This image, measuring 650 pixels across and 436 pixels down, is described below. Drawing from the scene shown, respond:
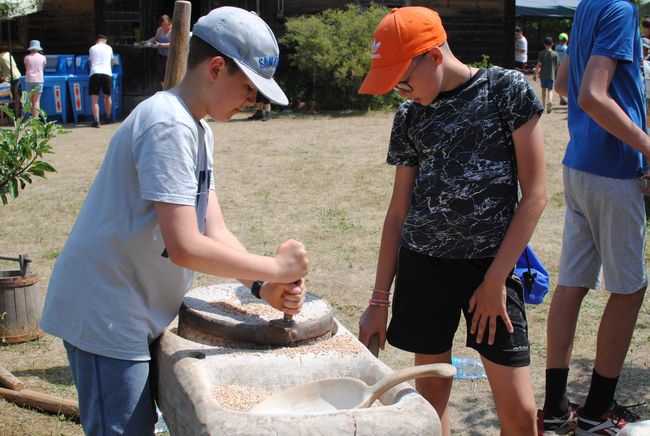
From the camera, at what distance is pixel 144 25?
16656 mm

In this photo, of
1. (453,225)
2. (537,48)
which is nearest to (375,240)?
(453,225)

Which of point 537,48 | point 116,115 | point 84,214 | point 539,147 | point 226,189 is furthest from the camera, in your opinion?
point 537,48

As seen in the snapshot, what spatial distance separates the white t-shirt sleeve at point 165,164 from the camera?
1.99 m

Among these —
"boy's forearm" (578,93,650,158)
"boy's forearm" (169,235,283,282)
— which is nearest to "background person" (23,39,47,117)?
"boy's forearm" (578,93,650,158)

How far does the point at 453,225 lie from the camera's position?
104 inches

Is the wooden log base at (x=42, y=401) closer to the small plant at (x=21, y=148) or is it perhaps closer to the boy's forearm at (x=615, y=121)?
the small plant at (x=21, y=148)

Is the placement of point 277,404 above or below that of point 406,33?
below

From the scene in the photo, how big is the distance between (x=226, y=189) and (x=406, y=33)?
21.9 feet

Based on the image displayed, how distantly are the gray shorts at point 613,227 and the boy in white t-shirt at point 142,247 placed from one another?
1.58 meters

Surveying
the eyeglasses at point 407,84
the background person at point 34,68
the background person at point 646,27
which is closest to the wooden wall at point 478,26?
the background person at point 34,68

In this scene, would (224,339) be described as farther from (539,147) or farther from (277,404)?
(539,147)

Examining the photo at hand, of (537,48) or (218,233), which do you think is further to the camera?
(537,48)

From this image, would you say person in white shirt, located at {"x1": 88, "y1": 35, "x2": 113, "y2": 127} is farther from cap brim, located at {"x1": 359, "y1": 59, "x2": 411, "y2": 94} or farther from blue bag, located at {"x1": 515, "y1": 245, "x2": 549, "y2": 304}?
cap brim, located at {"x1": 359, "y1": 59, "x2": 411, "y2": 94}

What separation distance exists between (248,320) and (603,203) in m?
1.63
